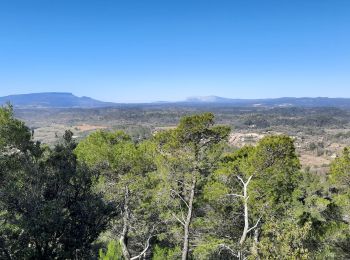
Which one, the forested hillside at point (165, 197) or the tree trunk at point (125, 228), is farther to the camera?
the tree trunk at point (125, 228)

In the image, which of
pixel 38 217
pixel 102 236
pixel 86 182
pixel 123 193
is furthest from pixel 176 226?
pixel 38 217

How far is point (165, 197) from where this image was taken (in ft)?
62.2

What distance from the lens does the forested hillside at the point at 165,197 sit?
14578mm

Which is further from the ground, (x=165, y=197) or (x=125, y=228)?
(x=165, y=197)

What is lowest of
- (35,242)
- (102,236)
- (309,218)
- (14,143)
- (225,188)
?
(102,236)

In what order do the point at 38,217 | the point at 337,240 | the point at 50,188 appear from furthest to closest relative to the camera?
the point at 337,240, the point at 50,188, the point at 38,217

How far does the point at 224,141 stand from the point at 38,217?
9172 millimetres

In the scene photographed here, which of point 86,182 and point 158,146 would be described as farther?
point 158,146

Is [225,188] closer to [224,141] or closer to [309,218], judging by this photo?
[224,141]

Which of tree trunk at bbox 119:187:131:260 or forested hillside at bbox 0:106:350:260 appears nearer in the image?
forested hillside at bbox 0:106:350:260

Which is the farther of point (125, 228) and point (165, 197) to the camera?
point (125, 228)

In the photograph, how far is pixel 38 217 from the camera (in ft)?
45.8

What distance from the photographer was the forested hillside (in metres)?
14.6

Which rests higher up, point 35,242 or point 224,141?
point 224,141
